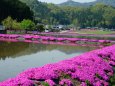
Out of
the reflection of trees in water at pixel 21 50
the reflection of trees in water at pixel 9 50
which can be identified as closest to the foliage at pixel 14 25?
the reflection of trees in water at pixel 21 50

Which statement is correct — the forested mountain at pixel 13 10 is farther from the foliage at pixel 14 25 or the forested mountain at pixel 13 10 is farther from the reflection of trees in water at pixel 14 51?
the reflection of trees in water at pixel 14 51

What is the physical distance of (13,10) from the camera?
117m

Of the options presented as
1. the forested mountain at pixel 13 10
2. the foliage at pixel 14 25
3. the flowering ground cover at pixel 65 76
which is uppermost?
the forested mountain at pixel 13 10

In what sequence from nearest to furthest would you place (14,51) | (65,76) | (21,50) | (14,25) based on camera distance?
1. (65,76)
2. (14,51)
3. (21,50)
4. (14,25)

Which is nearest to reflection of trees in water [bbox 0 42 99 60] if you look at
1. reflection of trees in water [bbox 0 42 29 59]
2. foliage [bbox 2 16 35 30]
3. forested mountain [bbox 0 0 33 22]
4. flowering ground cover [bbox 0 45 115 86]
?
reflection of trees in water [bbox 0 42 29 59]

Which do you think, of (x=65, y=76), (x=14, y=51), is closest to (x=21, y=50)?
(x=14, y=51)

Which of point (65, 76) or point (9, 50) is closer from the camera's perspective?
point (65, 76)

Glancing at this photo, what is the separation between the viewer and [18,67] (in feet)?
72.9

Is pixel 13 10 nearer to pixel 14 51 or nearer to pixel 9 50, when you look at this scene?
pixel 9 50

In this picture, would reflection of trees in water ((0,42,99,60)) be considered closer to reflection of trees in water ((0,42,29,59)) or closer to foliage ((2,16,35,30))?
reflection of trees in water ((0,42,29,59))

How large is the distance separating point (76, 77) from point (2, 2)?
100689 mm

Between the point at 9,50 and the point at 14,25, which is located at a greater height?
the point at 9,50

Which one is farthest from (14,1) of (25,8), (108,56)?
(108,56)

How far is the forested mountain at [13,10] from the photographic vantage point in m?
113
